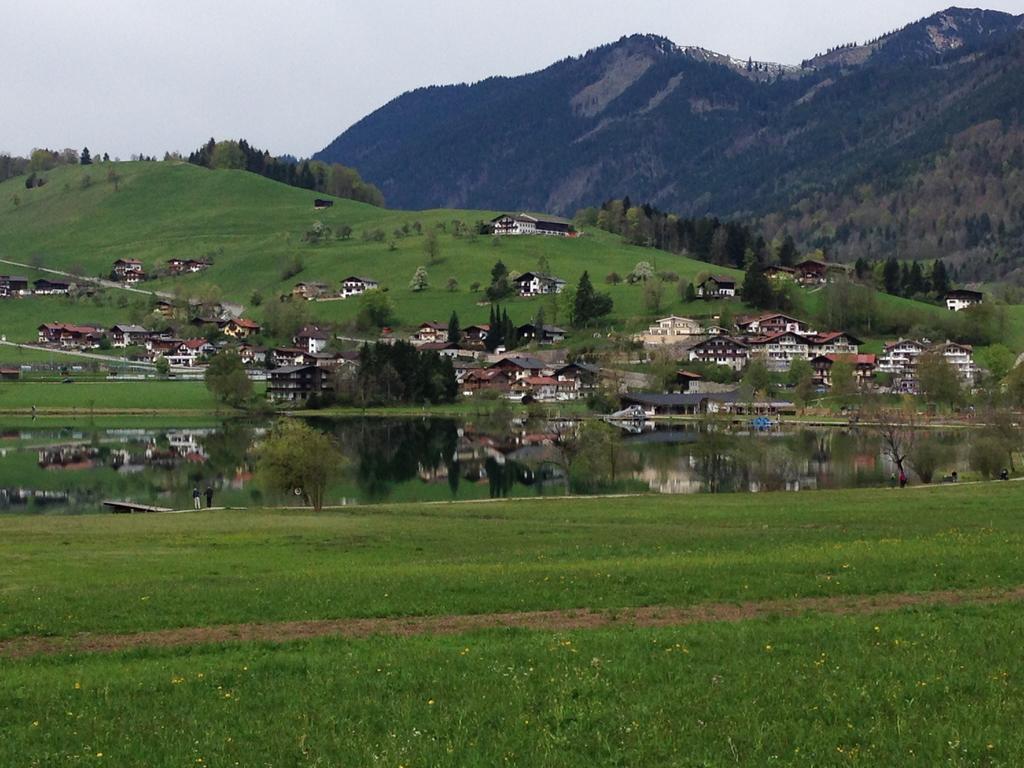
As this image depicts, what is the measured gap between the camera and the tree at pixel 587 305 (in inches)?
7288

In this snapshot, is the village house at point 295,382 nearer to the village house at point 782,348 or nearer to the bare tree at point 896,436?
the village house at point 782,348

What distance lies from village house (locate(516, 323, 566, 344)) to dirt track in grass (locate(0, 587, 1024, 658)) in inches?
6534

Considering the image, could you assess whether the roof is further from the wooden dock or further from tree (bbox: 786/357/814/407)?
the wooden dock

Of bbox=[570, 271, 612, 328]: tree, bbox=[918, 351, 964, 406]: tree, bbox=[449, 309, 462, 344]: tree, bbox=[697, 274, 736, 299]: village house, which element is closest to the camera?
bbox=[918, 351, 964, 406]: tree

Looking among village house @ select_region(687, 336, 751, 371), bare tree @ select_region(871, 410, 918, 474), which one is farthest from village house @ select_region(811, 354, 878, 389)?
bare tree @ select_region(871, 410, 918, 474)

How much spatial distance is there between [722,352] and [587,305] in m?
26.3

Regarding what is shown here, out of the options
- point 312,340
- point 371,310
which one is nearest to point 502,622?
point 312,340

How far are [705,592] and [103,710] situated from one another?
1041 cm

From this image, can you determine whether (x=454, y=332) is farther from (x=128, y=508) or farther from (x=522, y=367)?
(x=128, y=508)

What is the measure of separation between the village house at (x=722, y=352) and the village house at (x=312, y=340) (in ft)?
198

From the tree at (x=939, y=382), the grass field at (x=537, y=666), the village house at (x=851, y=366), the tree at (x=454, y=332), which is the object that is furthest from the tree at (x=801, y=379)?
the grass field at (x=537, y=666)

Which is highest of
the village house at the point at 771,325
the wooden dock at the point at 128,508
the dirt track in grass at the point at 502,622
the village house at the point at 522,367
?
the village house at the point at 771,325

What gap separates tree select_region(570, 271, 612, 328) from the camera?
18512 cm

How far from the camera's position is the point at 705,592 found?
1953cm
